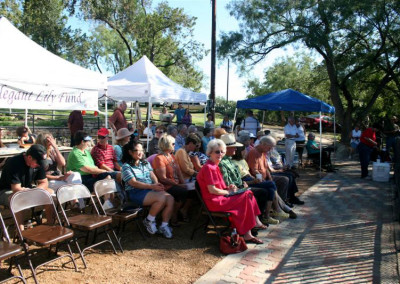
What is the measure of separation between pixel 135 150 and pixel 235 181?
1469 mm

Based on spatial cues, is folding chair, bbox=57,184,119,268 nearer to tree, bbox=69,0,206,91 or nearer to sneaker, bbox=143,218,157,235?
sneaker, bbox=143,218,157,235

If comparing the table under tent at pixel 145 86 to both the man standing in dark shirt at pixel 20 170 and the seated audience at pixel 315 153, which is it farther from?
the man standing in dark shirt at pixel 20 170

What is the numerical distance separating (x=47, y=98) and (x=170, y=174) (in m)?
2.66

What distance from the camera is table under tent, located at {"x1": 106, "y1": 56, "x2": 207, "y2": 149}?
354 inches

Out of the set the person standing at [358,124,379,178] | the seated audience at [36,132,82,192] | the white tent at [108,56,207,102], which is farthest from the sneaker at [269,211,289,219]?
the person standing at [358,124,379,178]

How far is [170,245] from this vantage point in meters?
4.24

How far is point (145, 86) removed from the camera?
354 inches

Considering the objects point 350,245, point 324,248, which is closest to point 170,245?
point 324,248

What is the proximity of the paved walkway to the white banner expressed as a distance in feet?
13.1

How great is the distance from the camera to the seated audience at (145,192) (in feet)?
14.4

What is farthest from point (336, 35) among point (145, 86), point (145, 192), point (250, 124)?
point (145, 192)

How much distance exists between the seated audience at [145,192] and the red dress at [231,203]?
0.53 metres

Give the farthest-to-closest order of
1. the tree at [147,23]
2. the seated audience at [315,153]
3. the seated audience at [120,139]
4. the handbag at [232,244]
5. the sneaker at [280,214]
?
the tree at [147,23]
the seated audience at [315,153]
the seated audience at [120,139]
the sneaker at [280,214]
the handbag at [232,244]

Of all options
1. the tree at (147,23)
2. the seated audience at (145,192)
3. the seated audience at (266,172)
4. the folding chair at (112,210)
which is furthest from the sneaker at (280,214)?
the tree at (147,23)
